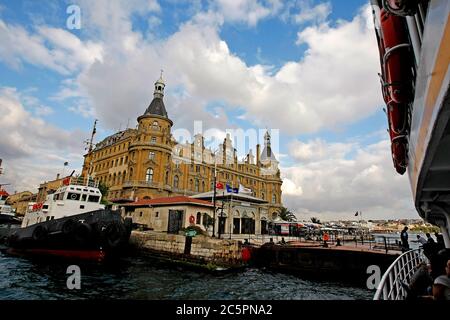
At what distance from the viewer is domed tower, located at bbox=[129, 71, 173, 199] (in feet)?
146

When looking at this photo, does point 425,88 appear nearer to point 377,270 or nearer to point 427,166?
point 427,166

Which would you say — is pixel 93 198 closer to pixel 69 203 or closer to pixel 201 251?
pixel 69 203

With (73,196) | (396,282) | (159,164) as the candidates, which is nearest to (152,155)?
(159,164)

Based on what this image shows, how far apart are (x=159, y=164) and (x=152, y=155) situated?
2134 millimetres

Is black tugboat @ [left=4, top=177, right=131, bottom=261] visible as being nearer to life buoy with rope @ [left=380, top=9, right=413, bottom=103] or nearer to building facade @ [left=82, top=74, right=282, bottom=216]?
building facade @ [left=82, top=74, right=282, bottom=216]

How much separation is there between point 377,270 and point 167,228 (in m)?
20.9

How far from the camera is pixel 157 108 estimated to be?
4888 centimetres

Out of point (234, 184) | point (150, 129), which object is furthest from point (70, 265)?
point (234, 184)

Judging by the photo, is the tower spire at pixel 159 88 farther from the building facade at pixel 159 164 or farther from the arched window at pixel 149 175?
the arched window at pixel 149 175

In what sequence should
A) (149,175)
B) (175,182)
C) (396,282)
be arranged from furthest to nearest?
(175,182) → (149,175) → (396,282)

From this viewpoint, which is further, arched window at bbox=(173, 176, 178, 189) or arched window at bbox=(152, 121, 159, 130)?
arched window at bbox=(173, 176, 178, 189)

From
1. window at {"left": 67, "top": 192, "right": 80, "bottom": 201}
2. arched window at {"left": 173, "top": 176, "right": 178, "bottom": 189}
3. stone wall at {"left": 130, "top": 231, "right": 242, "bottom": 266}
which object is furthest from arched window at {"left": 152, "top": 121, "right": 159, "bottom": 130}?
stone wall at {"left": 130, "top": 231, "right": 242, "bottom": 266}

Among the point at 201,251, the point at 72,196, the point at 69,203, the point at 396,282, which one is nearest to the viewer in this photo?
the point at 396,282

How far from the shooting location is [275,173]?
7500 cm
